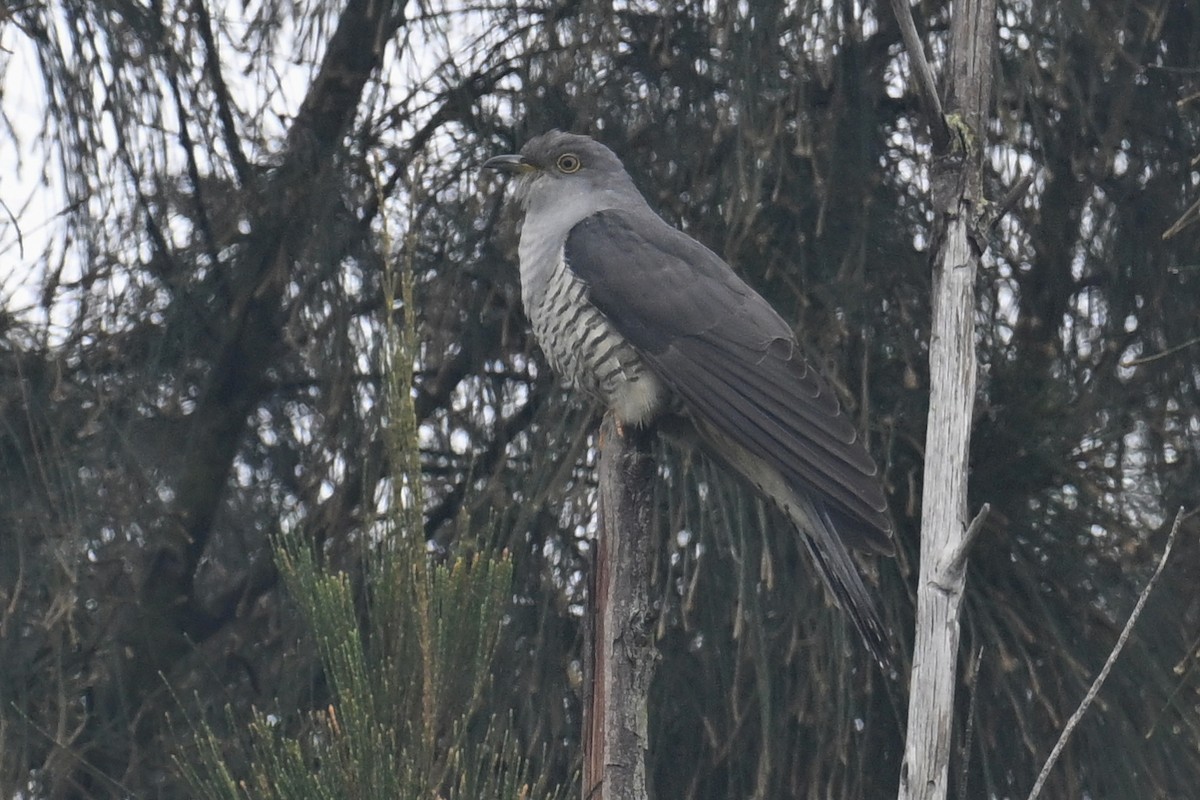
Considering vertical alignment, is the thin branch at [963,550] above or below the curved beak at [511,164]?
below

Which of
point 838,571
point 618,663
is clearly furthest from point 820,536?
point 618,663

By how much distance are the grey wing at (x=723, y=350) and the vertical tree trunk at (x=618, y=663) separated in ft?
1.51

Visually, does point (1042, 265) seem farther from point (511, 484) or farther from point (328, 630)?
point (328, 630)

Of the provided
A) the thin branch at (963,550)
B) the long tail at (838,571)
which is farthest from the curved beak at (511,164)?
the thin branch at (963,550)

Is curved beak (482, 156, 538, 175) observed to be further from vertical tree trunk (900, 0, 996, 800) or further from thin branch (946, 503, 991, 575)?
thin branch (946, 503, 991, 575)

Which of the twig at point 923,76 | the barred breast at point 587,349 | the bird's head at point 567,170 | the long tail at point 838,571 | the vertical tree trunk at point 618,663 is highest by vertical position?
the bird's head at point 567,170

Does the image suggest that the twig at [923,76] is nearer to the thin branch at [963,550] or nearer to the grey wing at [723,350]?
the thin branch at [963,550]

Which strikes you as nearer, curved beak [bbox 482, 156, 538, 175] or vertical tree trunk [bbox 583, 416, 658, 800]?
vertical tree trunk [bbox 583, 416, 658, 800]

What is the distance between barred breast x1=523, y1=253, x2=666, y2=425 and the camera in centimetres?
277

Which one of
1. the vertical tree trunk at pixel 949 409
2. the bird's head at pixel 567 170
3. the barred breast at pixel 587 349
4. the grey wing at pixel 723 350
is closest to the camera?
the vertical tree trunk at pixel 949 409

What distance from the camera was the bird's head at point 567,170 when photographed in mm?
3033

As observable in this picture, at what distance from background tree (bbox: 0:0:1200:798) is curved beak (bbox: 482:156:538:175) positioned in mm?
163

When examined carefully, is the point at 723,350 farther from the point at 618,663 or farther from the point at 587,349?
the point at 618,663

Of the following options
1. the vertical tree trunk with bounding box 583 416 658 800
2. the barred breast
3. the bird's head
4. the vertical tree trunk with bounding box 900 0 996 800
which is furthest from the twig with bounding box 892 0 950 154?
the bird's head
